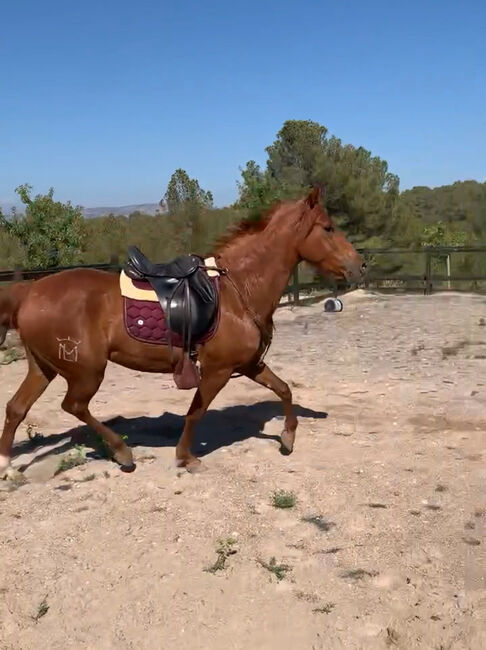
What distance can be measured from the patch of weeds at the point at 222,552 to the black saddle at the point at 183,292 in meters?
1.46

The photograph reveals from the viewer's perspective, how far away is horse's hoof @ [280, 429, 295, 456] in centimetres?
503

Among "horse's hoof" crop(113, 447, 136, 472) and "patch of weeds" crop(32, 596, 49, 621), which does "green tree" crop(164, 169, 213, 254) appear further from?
"patch of weeds" crop(32, 596, 49, 621)

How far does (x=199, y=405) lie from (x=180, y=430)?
1.19 metres

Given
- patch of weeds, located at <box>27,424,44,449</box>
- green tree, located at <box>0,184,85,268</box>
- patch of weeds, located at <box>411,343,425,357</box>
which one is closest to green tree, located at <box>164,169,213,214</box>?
green tree, located at <box>0,184,85,268</box>

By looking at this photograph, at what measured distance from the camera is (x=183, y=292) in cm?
447

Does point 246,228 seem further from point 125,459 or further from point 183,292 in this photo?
point 125,459

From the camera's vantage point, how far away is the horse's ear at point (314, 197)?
477 centimetres

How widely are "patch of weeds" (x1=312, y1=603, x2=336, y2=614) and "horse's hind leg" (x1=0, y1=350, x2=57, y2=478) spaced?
267 centimetres

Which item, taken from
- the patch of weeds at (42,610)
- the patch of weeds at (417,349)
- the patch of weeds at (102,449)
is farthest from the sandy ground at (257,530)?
the patch of weeds at (417,349)

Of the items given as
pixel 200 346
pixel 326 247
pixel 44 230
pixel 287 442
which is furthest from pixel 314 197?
pixel 44 230

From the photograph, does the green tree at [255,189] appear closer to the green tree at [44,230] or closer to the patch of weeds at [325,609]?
the green tree at [44,230]

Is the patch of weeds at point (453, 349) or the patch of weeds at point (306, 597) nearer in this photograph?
the patch of weeds at point (306, 597)

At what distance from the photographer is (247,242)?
4930 millimetres

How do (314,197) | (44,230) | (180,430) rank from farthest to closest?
1. (44,230)
2. (180,430)
3. (314,197)
